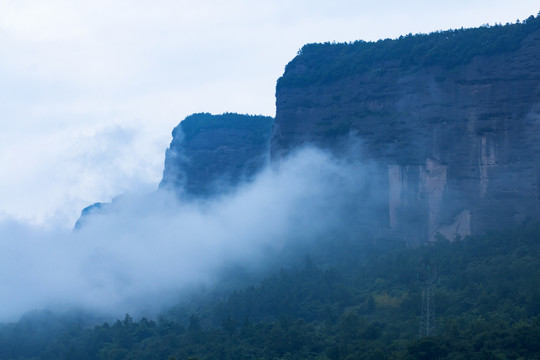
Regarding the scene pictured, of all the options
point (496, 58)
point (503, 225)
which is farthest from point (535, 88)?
point (503, 225)

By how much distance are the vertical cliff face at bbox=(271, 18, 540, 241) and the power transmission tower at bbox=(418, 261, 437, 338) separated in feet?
16.9

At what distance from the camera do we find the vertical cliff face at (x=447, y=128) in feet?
184

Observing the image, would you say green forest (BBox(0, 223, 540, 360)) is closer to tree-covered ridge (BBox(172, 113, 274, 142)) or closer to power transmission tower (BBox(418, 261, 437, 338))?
power transmission tower (BBox(418, 261, 437, 338))

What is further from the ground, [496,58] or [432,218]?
[496,58]

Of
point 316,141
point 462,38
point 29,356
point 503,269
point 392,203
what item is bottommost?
point 29,356

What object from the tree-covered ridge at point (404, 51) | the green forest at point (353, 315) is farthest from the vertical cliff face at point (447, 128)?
the green forest at point (353, 315)

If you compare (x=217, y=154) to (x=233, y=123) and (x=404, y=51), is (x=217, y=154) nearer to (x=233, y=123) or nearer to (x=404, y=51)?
(x=233, y=123)

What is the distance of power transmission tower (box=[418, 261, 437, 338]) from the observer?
46.1 metres

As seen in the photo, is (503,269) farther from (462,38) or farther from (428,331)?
(462,38)

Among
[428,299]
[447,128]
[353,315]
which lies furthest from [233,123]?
[428,299]

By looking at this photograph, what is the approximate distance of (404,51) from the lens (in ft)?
212

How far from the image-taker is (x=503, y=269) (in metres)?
49.7

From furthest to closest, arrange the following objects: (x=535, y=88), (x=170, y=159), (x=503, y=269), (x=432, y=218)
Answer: (x=170, y=159)
(x=432, y=218)
(x=535, y=88)
(x=503, y=269)

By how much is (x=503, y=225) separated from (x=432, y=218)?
501cm
